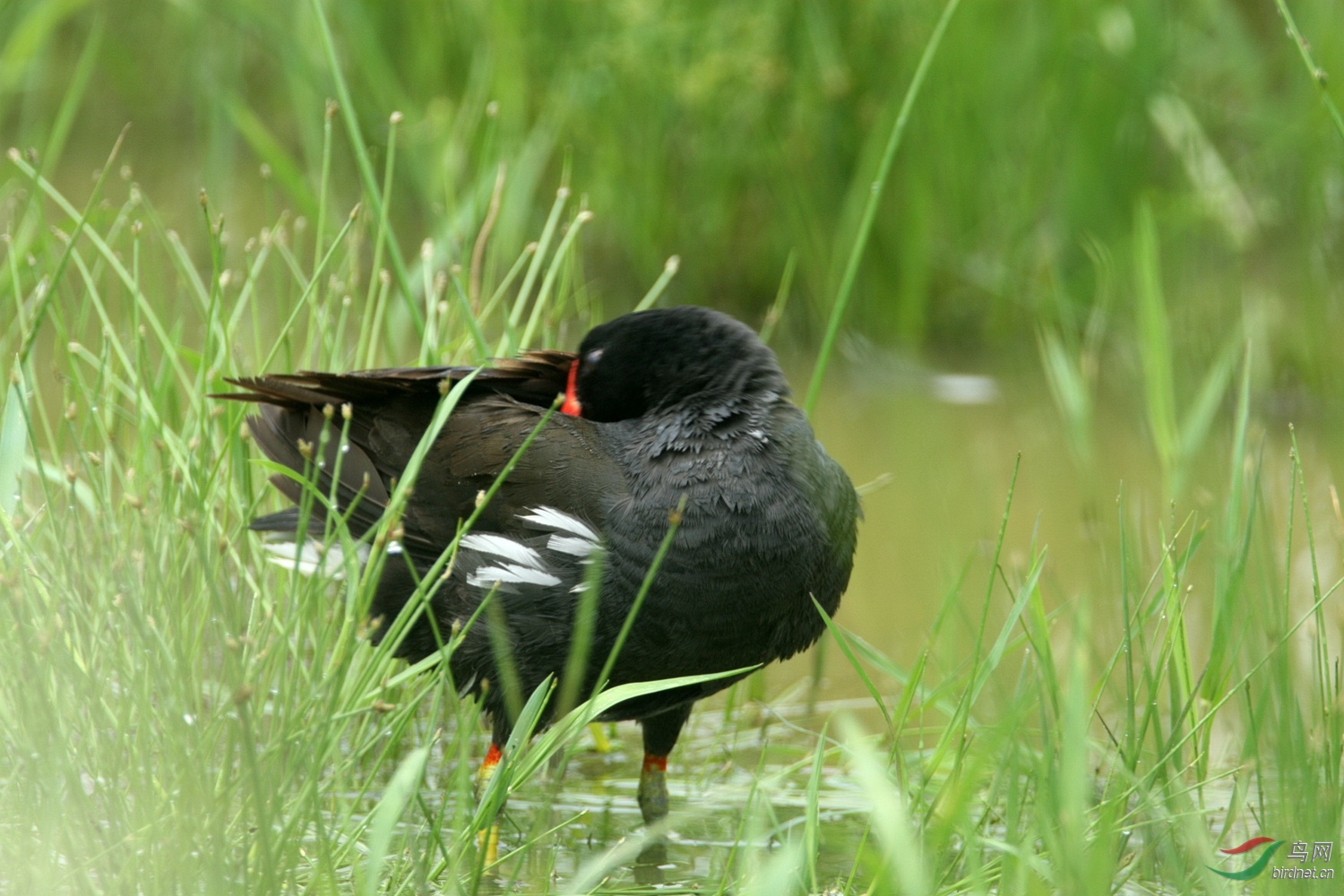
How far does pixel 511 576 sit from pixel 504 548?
50 mm

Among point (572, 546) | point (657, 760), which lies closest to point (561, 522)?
point (572, 546)

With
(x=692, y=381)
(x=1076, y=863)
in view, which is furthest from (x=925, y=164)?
(x=1076, y=863)

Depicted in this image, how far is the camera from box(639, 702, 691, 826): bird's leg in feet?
8.41

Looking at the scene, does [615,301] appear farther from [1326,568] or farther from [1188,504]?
[1326,568]

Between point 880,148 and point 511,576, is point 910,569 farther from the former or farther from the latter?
point 880,148

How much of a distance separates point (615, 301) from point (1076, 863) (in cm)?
387

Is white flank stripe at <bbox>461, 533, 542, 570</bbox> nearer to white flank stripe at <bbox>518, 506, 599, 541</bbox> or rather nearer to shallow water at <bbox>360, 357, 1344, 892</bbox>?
white flank stripe at <bbox>518, 506, 599, 541</bbox>

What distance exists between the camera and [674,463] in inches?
95.6

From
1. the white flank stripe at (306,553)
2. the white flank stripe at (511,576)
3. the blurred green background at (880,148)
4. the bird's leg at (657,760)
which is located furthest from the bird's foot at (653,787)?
the blurred green background at (880,148)

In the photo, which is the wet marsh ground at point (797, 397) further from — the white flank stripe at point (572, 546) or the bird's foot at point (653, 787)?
the white flank stripe at point (572, 546)

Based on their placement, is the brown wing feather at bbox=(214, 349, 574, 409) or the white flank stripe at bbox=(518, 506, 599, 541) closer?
the white flank stripe at bbox=(518, 506, 599, 541)

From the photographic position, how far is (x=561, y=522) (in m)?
2.38

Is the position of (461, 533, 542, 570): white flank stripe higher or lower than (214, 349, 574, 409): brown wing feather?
lower

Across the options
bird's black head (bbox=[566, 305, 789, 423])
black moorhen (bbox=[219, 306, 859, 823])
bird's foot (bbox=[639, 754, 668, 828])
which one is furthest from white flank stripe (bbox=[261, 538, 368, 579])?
bird's foot (bbox=[639, 754, 668, 828])
